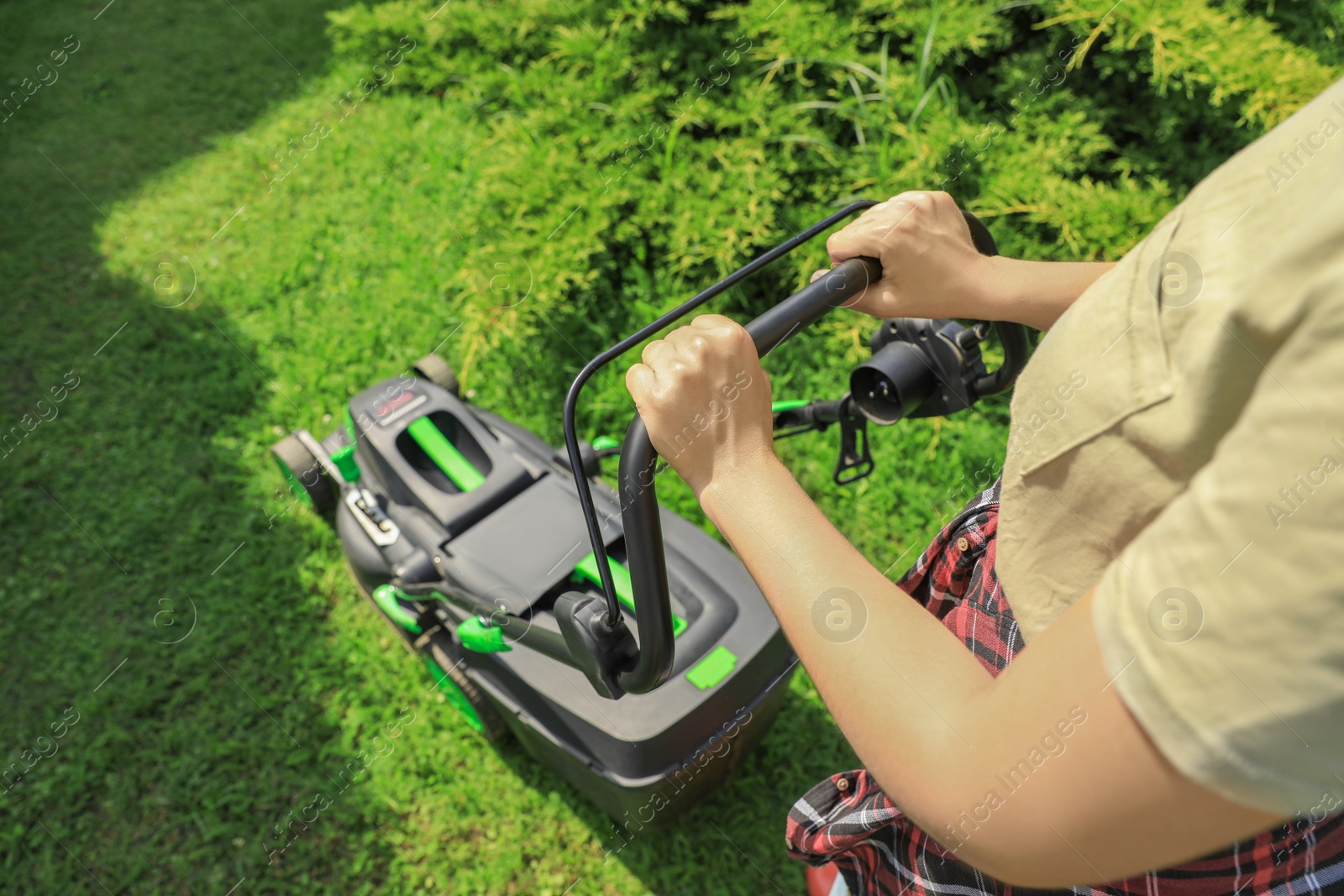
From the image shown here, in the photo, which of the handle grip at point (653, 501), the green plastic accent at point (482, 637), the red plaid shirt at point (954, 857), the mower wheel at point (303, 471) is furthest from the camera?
the mower wheel at point (303, 471)

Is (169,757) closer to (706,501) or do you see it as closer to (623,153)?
(706,501)

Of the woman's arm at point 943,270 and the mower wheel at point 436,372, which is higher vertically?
the woman's arm at point 943,270

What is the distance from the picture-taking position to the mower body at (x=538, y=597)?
1648 mm

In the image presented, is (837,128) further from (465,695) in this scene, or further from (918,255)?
(465,695)

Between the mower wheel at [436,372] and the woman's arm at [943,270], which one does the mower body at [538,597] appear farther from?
the woman's arm at [943,270]

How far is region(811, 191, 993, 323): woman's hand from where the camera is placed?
102cm

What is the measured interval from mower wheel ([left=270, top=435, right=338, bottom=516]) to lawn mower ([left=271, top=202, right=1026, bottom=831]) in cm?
10

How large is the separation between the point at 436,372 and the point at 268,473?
0.80 meters

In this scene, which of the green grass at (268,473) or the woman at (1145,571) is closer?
the woman at (1145,571)

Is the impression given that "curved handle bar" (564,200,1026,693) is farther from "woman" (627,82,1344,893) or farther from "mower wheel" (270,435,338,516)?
"mower wheel" (270,435,338,516)

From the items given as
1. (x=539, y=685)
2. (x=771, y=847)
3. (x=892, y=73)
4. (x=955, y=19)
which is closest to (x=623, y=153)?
(x=892, y=73)

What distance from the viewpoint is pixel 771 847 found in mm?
2070

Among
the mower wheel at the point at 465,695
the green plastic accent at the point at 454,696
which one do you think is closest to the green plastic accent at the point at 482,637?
the mower wheel at the point at 465,695

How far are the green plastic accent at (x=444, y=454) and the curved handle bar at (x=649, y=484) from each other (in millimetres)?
1119
